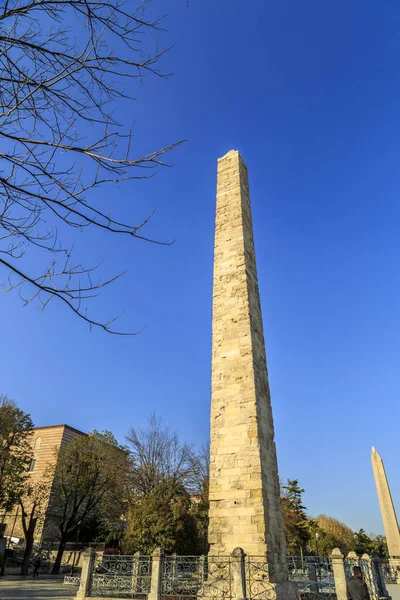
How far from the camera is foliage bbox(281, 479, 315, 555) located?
30.0 metres

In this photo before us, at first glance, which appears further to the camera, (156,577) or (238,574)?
(156,577)

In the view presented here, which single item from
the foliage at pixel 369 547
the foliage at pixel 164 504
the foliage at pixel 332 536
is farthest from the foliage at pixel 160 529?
the foliage at pixel 369 547

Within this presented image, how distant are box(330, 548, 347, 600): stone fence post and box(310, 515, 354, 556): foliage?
1155 inches

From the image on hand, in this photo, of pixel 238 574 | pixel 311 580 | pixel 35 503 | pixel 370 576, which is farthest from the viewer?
pixel 35 503

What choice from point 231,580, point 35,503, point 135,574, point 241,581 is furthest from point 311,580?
point 35,503

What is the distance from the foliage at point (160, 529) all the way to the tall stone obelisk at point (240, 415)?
892 cm

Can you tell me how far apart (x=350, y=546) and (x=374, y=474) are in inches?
973

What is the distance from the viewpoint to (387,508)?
1964 centimetres

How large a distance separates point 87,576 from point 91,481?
15.0m

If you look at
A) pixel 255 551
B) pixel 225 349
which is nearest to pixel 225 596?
pixel 255 551

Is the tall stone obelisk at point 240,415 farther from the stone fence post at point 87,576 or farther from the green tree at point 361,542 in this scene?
the green tree at point 361,542

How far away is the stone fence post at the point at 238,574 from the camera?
6.64 m

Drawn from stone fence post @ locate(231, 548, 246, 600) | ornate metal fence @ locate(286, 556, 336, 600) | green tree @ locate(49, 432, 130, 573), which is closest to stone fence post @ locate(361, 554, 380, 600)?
ornate metal fence @ locate(286, 556, 336, 600)

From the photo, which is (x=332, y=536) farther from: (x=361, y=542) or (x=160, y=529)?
(x=160, y=529)
